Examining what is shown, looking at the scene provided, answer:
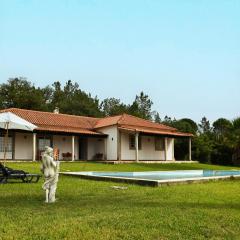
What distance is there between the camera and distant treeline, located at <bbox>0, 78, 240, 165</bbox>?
42938 millimetres

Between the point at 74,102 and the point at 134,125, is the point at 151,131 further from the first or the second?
the point at 74,102

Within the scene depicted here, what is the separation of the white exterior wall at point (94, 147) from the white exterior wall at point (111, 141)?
103 centimetres

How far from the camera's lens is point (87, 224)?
7438mm

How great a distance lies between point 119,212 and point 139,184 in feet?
21.7

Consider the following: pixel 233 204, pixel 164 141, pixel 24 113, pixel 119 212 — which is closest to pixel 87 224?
pixel 119 212

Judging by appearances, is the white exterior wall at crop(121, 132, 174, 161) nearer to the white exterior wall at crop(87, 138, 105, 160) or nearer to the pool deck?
the white exterior wall at crop(87, 138, 105, 160)

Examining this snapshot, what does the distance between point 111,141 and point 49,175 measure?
91.4ft

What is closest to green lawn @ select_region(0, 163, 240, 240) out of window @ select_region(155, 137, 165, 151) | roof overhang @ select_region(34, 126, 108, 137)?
roof overhang @ select_region(34, 126, 108, 137)

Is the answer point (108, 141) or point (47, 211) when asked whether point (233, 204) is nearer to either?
point (47, 211)

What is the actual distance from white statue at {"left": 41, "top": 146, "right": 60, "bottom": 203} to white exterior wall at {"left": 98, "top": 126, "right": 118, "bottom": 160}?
27.0m

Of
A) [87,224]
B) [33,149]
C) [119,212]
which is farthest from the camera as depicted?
[33,149]

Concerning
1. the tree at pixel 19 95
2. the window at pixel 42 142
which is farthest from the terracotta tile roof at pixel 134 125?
the tree at pixel 19 95

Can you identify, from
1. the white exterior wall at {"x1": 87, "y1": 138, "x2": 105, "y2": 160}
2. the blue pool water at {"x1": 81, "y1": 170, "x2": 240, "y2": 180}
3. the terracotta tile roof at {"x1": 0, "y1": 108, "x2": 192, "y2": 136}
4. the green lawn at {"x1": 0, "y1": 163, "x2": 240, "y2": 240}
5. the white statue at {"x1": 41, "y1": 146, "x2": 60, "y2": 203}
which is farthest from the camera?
the white exterior wall at {"x1": 87, "y1": 138, "x2": 105, "y2": 160}

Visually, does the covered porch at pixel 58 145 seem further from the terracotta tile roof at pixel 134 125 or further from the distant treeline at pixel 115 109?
the distant treeline at pixel 115 109
